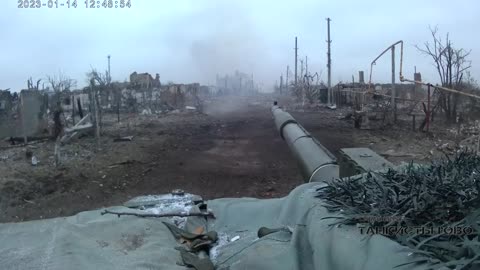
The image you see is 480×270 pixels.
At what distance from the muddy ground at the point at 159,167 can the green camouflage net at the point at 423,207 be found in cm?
521

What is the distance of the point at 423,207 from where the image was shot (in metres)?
2.40

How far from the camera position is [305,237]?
2.81 meters

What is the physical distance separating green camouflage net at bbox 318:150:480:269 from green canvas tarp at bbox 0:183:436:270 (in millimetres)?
101

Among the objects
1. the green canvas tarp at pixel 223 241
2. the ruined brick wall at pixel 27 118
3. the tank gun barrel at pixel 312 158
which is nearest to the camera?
the green canvas tarp at pixel 223 241

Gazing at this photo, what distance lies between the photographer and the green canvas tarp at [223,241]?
7.48 feet

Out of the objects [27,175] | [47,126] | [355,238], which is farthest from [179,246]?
[47,126]

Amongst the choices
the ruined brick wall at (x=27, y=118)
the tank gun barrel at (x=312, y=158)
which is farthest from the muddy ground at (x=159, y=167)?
the tank gun barrel at (x=312, y=158)

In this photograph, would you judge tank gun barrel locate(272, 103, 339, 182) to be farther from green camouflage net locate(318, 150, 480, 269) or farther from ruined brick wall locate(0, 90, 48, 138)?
ruined brick wall locate(0, 90, 48, 138)

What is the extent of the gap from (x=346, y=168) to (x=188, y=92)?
144 ft

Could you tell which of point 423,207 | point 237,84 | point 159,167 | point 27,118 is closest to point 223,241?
point 423,207

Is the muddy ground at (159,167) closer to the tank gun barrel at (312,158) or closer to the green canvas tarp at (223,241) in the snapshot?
the tank gun barrel at (312,158)

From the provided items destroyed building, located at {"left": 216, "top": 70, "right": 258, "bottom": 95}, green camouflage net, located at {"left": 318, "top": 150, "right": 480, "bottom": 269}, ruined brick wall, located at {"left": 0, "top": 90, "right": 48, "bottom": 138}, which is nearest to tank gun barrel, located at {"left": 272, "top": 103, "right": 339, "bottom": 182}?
green camouflage net, located at {"left": 318, "top": 150, "right": 480, "bottom": 269}

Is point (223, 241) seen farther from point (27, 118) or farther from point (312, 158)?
point (27, 118)

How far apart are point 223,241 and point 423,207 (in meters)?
1.80
